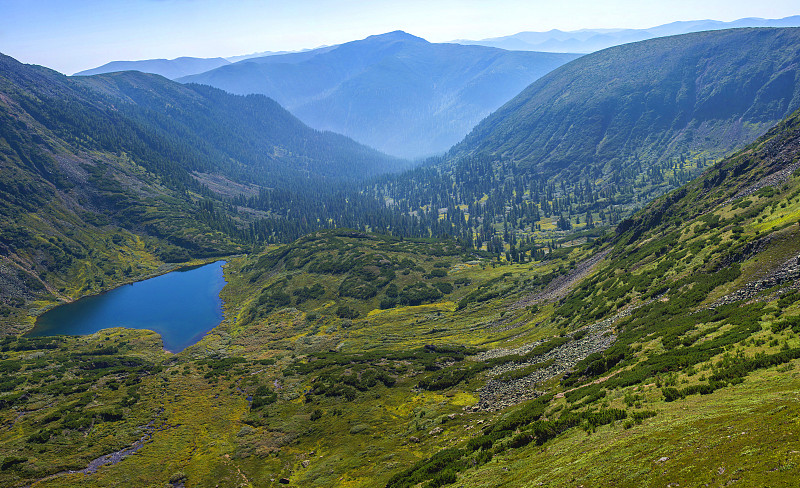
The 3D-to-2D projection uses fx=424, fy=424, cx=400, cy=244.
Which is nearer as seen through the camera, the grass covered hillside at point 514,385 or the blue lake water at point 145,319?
the grass covered hillside at point 514,385

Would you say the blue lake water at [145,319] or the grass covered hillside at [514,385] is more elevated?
the grass covered hillside at [514,385]

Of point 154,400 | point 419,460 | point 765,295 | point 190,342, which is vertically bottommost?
point 190,342

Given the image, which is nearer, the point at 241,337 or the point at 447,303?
the point at 241,337

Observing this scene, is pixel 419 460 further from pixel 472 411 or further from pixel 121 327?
pixel 121 327

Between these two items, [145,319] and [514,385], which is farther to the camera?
[145,319]

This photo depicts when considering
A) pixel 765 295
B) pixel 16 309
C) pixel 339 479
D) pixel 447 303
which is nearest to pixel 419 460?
pixel 339 479

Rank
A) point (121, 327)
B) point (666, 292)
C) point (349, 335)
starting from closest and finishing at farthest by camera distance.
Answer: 1. point (666, 292)
2. point (349, 335)
3. point (121, 327)

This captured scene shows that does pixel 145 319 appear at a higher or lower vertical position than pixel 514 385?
lower

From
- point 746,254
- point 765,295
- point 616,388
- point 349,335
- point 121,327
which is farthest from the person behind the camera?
point 121,327
